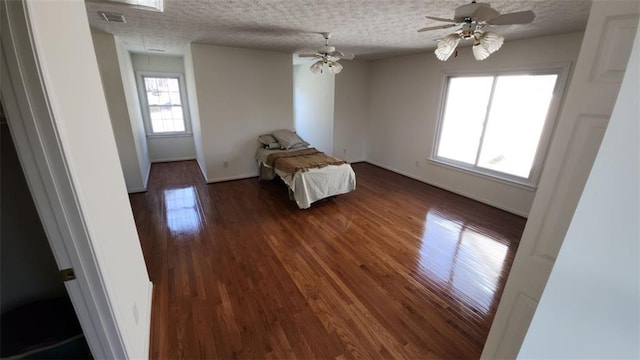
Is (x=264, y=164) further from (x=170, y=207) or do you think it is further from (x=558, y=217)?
(x=558, y=217)

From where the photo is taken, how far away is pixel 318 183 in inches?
144

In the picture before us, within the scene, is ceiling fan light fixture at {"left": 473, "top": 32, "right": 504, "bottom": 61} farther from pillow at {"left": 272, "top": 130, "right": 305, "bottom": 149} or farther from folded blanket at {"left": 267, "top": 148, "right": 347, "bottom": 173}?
pillow at {"left": 272, "top": 130, "right": 305, "bottom": 149}

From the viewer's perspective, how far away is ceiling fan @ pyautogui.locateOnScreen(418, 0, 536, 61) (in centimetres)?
179

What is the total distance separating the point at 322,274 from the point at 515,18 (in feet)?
8.31

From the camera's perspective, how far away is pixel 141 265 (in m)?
1.90

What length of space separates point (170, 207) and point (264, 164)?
1.62 meters

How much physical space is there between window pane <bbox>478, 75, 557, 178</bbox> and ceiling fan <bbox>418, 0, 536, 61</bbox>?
1899 mm

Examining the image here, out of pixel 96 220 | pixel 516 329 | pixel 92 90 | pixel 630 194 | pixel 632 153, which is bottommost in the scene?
pixel 516 329

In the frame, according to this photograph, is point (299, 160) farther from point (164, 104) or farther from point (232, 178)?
point (164, 104)

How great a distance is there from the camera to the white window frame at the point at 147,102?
212 inches

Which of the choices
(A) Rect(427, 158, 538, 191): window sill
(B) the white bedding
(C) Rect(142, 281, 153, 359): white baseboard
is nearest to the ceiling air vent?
(B) the white bedding

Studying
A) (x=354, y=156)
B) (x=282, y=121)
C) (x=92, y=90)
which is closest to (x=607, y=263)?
(x=92, y=90)

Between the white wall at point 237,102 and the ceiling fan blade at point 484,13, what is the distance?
3.71 metres

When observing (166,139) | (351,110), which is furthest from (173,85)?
(351,110)
